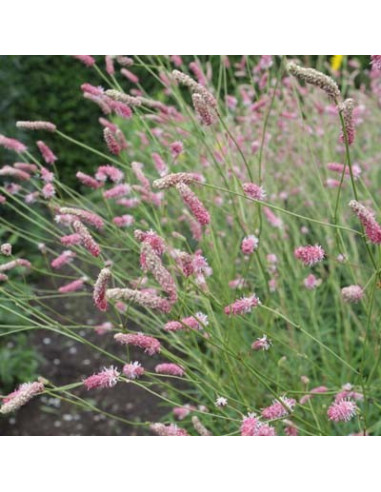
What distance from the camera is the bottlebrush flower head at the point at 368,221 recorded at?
42.4 inches

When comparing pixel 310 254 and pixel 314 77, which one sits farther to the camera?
pixel 310 254

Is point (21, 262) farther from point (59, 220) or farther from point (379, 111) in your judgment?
point (379, 111)

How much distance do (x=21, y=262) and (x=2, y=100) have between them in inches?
104

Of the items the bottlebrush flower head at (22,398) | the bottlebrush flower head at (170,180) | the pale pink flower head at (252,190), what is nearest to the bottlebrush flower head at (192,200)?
→ the bottlebrush flower head at (170,180)

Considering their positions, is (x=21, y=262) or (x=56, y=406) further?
(x=56, y=406)

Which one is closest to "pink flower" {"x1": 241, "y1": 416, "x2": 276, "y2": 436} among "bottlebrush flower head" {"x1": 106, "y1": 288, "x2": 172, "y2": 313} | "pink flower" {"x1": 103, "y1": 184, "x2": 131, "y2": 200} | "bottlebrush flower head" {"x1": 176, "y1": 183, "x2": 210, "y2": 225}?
"bottlebrush flower head" {"x1": 106, "y1": 288, "x2": 172, "y2": 313}

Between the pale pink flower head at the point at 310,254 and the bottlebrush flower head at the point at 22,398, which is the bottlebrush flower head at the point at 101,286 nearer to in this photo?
the bottlebrush flower head at the point at 22,398

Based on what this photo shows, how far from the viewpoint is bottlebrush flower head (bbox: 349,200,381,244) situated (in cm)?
108

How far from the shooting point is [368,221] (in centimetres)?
111

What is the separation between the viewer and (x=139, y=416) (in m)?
3.16

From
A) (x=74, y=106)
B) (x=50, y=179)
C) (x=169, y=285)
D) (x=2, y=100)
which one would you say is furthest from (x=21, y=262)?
(x=74, y=106)

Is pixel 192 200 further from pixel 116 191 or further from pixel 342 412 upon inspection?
pixel 116 191

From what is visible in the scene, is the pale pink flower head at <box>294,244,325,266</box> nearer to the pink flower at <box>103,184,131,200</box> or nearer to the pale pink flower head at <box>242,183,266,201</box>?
the pale pink flower head at <box>242,183,266,201</box>

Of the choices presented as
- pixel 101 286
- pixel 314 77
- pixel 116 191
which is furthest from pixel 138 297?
pixel 116 191
